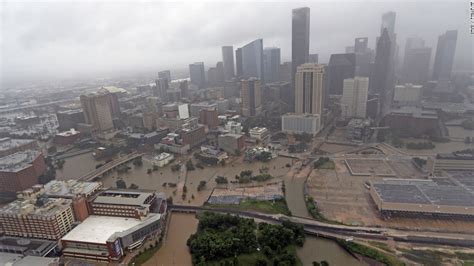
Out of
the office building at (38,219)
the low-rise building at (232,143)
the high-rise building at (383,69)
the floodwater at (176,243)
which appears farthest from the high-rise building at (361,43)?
the office building at (38,219)

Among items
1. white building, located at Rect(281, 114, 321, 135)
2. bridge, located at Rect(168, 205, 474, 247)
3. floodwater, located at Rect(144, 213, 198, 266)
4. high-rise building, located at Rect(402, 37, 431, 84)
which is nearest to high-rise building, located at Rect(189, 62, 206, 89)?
white building, located at Rect(281, 114, 321, 135)

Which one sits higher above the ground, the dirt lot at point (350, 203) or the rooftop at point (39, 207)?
the rooftop at point (39, 207)

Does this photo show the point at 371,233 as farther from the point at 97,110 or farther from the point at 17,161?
the point at 97,110

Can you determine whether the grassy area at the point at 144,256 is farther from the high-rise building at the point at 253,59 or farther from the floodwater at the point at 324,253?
the high-rise building at the point at 253,59

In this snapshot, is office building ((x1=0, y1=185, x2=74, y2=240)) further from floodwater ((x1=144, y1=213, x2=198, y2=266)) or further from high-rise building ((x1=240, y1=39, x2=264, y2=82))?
high-rise building ((x1=240, y1=39, x2=264, y2=82))

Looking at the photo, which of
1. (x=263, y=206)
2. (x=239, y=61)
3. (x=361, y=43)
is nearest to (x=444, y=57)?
(x=361, y=43)
